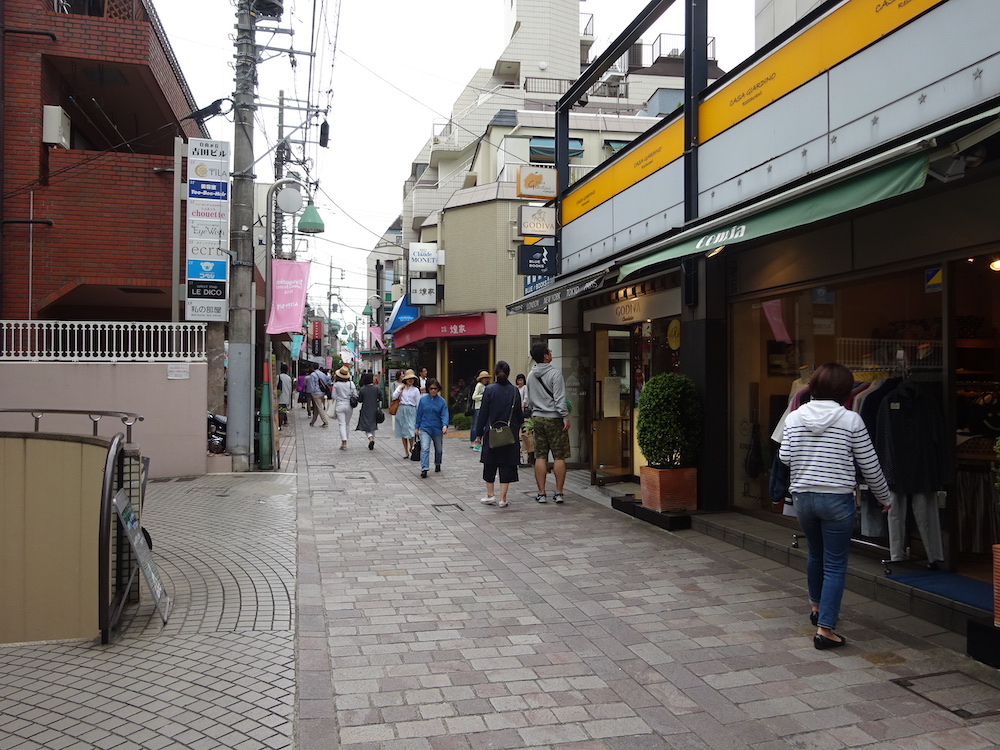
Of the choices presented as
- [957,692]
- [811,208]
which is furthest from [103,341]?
[957,692]

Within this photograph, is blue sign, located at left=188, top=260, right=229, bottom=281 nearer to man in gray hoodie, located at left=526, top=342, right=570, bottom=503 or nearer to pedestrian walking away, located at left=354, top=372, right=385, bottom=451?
pedestrian walking away, located at left=354, top=372, right=385, bottom=451

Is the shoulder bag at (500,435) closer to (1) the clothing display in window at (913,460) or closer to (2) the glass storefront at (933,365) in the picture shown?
(2) the glass storefront at (933,365)

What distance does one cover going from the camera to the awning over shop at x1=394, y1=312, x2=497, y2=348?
961 inches

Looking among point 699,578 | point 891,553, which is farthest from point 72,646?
point 891,553

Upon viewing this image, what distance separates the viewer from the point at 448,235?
2566 cm

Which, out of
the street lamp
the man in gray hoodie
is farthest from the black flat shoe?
the street lamp

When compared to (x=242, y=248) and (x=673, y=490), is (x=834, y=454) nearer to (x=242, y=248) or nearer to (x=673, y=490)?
(x=673, y=490)

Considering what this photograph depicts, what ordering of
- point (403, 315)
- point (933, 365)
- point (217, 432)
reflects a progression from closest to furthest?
point (933, 365), point (217, 432), point (403, 315)

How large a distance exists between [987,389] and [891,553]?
4.85ft

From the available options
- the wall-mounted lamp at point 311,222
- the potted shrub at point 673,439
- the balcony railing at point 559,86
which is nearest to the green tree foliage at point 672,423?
the potted shrub at point 673,439

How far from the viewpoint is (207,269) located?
1273cm

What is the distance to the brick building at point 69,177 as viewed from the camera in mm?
13172

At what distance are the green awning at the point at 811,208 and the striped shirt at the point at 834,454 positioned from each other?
1.33m

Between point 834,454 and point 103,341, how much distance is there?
11281 millimetres
